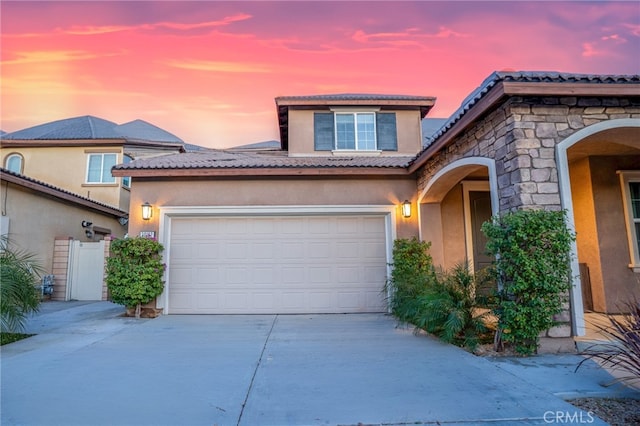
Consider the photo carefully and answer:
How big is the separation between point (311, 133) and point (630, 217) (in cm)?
814

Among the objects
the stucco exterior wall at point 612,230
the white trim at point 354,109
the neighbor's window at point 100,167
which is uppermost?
the white trim at point 354,109

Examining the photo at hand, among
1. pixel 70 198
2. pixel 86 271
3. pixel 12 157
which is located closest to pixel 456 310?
pixel 86 271

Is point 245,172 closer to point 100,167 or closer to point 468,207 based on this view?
point 468,207

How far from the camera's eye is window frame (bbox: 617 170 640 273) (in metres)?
6.29

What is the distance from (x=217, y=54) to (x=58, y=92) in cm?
514

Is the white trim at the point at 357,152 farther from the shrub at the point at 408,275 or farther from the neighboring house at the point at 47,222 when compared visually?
the neighboring house at the point at 47,222

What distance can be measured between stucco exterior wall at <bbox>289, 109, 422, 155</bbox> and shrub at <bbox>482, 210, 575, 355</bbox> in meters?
6.98

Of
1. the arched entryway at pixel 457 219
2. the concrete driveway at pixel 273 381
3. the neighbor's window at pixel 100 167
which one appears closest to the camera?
the concrete driveway at pixel 273 381

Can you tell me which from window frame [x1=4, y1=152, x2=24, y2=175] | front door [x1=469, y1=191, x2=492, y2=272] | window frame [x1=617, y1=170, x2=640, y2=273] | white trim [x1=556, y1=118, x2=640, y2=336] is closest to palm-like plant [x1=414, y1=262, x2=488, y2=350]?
white trim [x1=556, y1=118, x2=640, y2=336]

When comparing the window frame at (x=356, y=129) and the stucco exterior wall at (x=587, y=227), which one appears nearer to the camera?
the stucco exterior wall at (x=587, y=227)

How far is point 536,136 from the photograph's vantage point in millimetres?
4438

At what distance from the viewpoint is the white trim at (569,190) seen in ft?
13.8

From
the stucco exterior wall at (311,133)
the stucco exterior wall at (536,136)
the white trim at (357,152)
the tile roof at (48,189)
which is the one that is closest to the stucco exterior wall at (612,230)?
the stucco exterior wall at (536,136)

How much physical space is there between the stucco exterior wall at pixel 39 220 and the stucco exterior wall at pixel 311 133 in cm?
740
